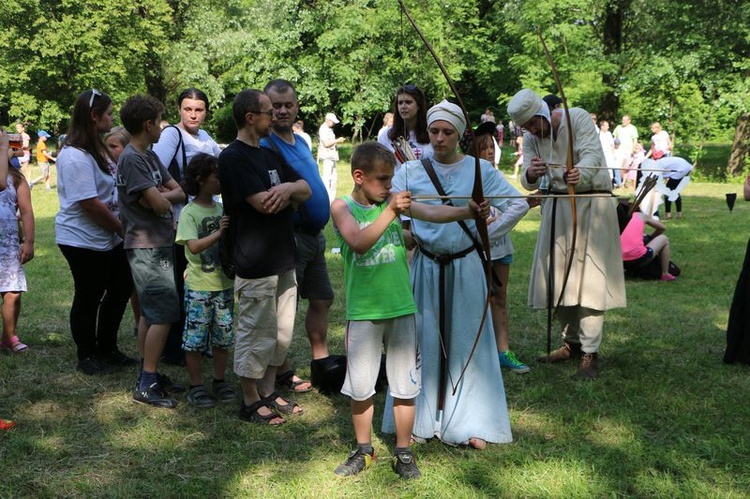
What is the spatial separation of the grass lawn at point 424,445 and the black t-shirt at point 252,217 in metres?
A: 0.94

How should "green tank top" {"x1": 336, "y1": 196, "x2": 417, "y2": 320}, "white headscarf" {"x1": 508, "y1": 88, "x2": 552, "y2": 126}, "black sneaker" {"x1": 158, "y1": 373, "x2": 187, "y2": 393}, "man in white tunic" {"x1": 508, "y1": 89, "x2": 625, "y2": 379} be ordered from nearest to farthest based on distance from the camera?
"green tank top" {"x1": 336, "y1": 196, "x2": 417, "y2": 320}, "white headscarf" {"x1": 508, "y1": 88, "x2": 552, "y2": 126}, "black sneaker" {"x1": 158, "y1": 373, "x2": 187, "y2": 393}, "man in white tunic" {"x1": 508, "y1": 89, "x2": 625, "y2": 379}

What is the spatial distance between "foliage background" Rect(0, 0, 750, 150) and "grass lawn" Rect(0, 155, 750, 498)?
11213 mm

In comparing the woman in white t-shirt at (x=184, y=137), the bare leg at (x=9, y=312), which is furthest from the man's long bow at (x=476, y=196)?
the bare leg at (x=9, y=312)

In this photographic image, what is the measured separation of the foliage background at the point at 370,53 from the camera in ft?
69.3

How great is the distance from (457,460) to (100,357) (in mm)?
2828

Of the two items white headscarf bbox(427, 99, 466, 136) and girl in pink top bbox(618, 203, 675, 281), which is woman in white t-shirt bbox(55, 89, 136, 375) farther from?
girl in pink top bbox(618, 203, 675, 281)

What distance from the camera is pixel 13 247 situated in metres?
5.57

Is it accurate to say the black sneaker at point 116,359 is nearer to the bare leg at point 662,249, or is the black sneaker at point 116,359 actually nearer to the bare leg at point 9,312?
the bare leg at point 9,312

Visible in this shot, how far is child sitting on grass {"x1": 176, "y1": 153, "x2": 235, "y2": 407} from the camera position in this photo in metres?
4.50

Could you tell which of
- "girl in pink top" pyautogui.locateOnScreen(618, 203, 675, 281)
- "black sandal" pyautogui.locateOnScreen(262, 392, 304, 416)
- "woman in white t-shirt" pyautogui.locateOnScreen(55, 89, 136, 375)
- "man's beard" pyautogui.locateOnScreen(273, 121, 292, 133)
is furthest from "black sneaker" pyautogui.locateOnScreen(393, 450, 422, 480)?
"girl in pink top" pyautogui.locateOnScreen(618, 203, 675, 281)

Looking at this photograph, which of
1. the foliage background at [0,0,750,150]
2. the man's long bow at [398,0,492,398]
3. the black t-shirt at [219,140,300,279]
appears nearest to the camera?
the man's long bow at [398,0,492,398]

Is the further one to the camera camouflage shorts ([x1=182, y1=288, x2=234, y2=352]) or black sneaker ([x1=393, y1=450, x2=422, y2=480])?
camouflage shorts ([x1=182, y1=288, x2=234, y2=352])

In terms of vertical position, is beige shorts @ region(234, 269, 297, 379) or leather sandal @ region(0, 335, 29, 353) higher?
beige shorts @ region(234, 269, 297, 379)

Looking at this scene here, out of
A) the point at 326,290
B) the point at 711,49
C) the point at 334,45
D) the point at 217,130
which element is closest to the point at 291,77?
the point at 334,45
